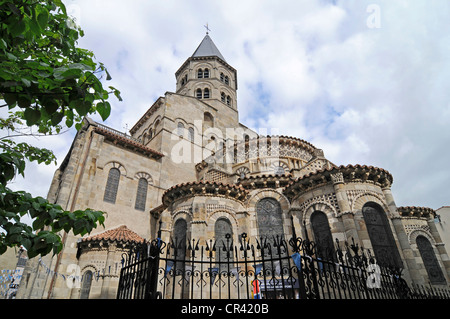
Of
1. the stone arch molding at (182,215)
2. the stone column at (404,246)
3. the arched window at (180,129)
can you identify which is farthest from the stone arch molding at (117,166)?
the stone column at (404,246)

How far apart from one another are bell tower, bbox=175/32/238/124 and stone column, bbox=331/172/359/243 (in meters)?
20.2

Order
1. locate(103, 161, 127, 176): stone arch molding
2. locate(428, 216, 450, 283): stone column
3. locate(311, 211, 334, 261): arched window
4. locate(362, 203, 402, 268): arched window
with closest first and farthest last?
locate(362, 203, 402, 268): arched window
locate(311, 211, 334, 261): arched window
locate(428, 216, 450, 283): stone column
locate(103, 161, 127, 176): stone arch molding

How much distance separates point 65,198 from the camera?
1596 cm

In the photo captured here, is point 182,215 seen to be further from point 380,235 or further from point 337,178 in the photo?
point 380,235

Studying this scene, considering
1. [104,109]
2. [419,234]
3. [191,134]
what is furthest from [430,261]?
[191,134]

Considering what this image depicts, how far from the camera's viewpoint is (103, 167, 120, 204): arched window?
17625 mm

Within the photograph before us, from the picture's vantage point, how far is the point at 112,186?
59.7 feet

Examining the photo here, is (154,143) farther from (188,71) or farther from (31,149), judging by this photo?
(31,149)

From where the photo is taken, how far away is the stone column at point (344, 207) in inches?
443

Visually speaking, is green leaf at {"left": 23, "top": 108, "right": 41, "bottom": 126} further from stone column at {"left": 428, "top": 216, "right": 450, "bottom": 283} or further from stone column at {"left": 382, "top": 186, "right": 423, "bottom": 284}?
stone column at {"left": 428, "top": 216, "right": 450, "bottom": 283}

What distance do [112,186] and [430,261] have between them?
19091 mm

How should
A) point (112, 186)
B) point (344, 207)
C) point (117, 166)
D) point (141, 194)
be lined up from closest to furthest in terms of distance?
point (344, 207), point (112, 186), point (117, 166), point (141, 194)

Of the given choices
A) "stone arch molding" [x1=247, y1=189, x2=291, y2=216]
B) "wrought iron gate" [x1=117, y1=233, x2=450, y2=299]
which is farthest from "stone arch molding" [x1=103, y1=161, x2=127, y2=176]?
"stone arch molding" [x1=247, y1=189, x2=291, y2=216]

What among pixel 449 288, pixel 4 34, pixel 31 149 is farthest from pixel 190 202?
pixel 449 288
